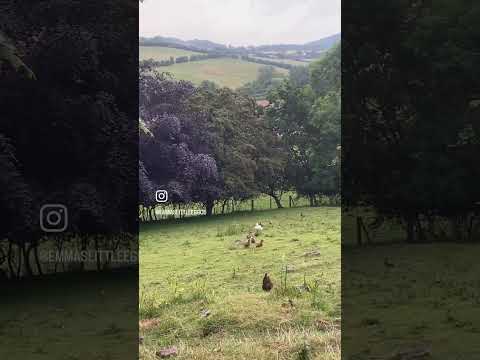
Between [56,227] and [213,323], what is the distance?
6.40 ft

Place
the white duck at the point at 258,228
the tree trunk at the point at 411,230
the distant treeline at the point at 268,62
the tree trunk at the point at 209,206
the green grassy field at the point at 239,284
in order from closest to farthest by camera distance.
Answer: the tree trunk at the point at 411,230, the green grassy field at the point at 239,284, the white duck at the point at 258,228, the tree trunk at the point at 209,206, the distant treeline at the point at 268,62

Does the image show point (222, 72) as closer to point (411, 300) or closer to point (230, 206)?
point (230, 206)

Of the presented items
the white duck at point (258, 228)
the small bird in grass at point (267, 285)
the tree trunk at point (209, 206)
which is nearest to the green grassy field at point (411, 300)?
the small bird in grass at point (267, 285)

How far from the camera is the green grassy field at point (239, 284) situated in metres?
6.93

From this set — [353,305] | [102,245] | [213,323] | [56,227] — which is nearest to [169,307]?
[213,323]

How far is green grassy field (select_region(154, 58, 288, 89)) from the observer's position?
7574 millimetres

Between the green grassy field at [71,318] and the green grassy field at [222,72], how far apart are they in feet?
7.87

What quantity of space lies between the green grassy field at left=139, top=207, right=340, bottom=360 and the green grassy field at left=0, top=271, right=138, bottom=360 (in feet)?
1.42

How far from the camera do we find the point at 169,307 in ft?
23.8

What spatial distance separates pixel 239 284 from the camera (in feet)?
23.7

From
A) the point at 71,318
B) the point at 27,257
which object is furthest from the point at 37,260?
the point at 71,318

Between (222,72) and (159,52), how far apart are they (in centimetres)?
82

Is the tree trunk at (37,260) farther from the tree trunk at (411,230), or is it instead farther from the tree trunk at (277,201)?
the tree trunk at (411,230)

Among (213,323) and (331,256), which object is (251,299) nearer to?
(213,323)
